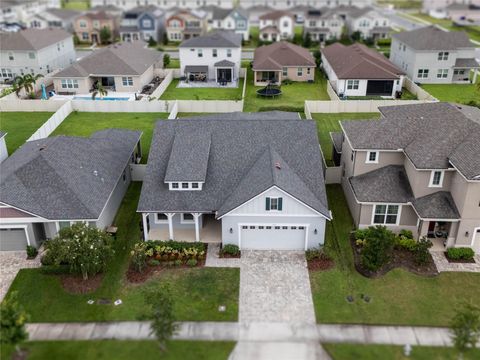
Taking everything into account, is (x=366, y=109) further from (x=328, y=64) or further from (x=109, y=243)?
(x=109, y=243)

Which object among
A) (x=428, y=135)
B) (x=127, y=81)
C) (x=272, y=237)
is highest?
(x=428, y=135)

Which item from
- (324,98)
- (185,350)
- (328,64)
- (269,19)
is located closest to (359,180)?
(185,350)

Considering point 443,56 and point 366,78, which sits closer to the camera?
point 366,78

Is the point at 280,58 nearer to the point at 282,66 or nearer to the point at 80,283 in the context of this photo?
the point at 282,66

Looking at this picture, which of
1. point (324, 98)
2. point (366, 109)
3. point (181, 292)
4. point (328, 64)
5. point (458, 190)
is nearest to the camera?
point (181, 292)

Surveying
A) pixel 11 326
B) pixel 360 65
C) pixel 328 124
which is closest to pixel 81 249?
pixel 11 326

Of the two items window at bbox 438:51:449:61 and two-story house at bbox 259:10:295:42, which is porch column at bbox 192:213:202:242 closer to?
window at bbox 438:51:449:61
